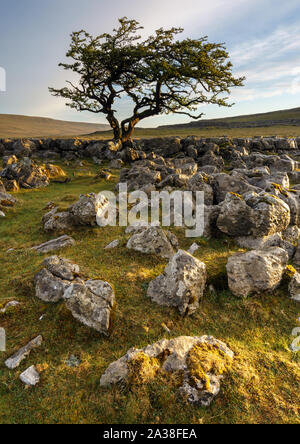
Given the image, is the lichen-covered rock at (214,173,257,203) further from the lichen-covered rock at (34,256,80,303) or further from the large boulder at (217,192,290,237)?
the lichen-covered rock at (34,256,80,303)

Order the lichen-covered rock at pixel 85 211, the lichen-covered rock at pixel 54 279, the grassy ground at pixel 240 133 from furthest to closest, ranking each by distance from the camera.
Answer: the grassy ground at pixel 240 133 < the lichen-covered rock at pixel 85 211 < the lichen-covered rock at pixel 54 279

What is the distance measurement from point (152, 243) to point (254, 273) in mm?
4714

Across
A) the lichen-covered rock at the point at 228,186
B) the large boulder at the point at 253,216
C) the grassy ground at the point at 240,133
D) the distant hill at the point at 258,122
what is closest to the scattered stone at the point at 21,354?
the large boulder at the point at 253,216

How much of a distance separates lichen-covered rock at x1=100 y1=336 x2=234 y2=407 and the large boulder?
763 cm

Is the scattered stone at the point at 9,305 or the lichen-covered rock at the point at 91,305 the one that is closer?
the lichen-covered rock at the point at 91,305

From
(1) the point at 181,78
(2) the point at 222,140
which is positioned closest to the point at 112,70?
(1) the point at 181,78

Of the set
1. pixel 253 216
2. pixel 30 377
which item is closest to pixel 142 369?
pixel 30 377

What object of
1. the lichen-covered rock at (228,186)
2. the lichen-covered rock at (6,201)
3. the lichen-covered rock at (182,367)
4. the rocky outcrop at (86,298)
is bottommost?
the lichen-covered rock at (182,367)

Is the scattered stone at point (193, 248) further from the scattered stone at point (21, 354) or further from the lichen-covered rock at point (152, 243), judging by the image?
the scattered stone at point (21, 354)

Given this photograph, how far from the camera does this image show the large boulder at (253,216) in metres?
12.9

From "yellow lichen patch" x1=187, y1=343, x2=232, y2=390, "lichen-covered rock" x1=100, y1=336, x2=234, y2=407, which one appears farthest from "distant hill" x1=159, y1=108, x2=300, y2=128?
"lichen-covered rock" x1=100, y1=336, x2=234, y2=407

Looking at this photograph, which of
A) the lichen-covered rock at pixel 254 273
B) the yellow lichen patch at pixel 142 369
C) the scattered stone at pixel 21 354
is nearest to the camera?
the yellow lichen patch at pixel 142 369

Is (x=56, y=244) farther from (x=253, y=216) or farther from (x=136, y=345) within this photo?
(x=253, y=216)

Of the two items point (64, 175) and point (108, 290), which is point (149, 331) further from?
point (64, 175)
